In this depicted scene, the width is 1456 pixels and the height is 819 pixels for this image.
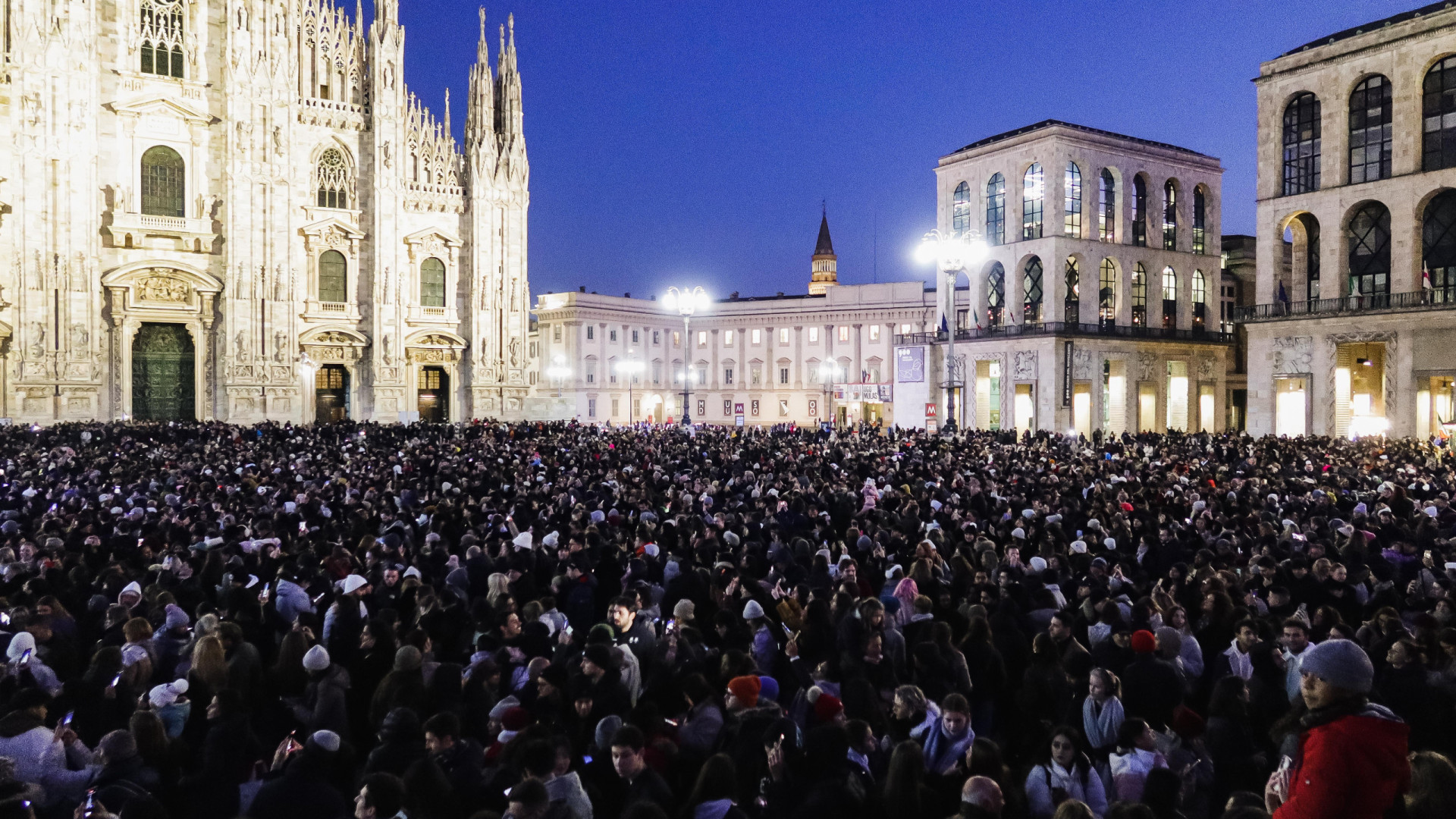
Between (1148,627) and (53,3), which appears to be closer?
(1148,627)

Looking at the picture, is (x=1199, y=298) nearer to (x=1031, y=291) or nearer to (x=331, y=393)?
(x=1031, y=291)

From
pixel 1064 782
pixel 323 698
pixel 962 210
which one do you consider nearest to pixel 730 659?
pixel 1064 782

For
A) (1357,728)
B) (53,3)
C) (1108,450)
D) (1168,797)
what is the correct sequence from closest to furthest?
1. (1357,728)
2. (1168,797)
3. (1108,450)
4. (53,3)

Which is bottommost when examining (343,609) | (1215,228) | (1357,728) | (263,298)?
(343,609)

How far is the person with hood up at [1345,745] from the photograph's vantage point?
3.37m

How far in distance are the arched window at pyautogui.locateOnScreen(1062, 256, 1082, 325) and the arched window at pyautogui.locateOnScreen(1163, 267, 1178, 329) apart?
6.25m

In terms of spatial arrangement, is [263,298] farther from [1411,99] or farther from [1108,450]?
[1411,99]

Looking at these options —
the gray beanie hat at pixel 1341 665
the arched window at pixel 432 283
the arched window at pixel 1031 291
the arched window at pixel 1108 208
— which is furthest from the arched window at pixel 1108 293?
the gray beanie hat at pixel 1341 665

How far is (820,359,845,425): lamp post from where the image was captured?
72750mm

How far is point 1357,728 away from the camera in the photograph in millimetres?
3430

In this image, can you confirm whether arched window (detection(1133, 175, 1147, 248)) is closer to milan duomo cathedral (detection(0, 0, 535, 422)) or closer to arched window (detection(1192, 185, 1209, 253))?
arched window (detection(1192, 185, 1209, 253))

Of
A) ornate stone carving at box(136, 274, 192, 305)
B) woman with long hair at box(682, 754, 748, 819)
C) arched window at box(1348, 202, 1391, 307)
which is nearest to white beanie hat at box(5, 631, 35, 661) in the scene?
woman with long hair at box(682, 754, 748, 819)

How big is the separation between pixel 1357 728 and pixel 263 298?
1798 inches

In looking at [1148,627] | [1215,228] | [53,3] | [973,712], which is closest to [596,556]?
[973,712]
